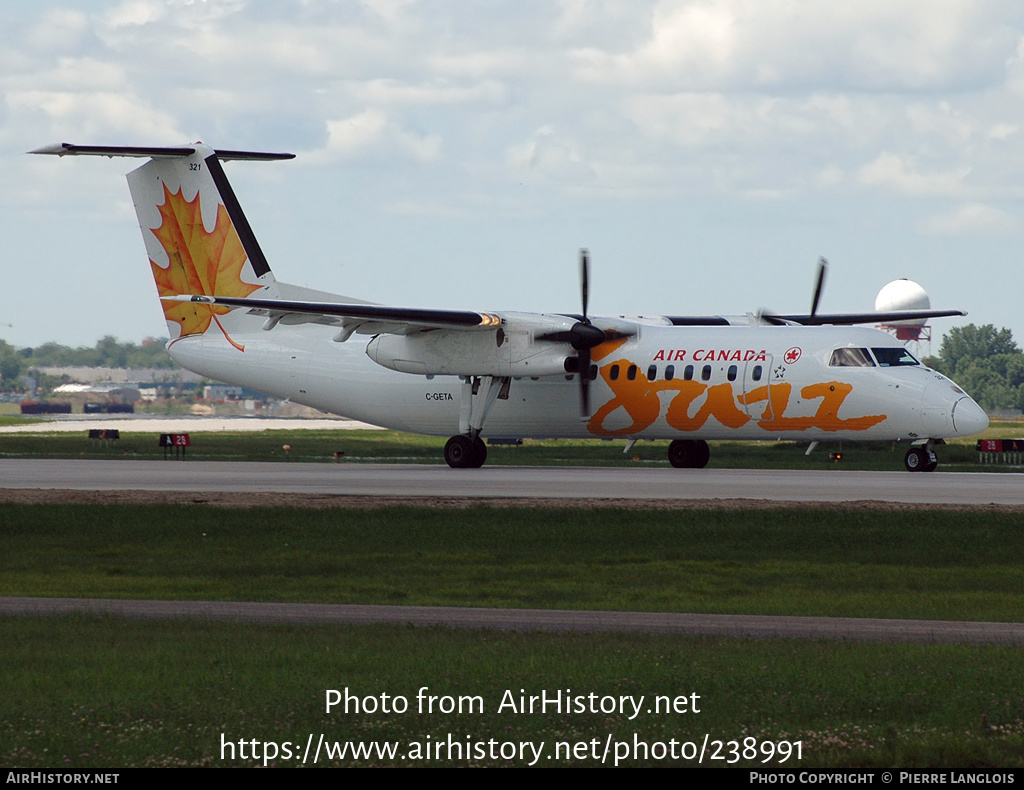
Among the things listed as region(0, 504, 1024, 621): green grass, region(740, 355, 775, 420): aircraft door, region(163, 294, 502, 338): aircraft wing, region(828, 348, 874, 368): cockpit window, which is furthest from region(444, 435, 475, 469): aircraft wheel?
region(0, 504, 1024, 621): green grass

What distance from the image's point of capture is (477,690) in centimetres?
1141

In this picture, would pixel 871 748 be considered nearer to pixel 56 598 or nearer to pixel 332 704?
pixel 332 704

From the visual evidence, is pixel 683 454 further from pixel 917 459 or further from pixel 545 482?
pixel 545 482

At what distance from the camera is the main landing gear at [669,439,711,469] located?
137ft

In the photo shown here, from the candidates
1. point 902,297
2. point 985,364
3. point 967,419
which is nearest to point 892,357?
point 967,419

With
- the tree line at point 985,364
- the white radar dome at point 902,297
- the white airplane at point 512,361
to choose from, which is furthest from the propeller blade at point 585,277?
the tree line at point 985,364

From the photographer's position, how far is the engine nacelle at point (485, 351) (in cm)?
3969

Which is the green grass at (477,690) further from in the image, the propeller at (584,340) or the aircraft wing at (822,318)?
the aircraft wing at (822,318)

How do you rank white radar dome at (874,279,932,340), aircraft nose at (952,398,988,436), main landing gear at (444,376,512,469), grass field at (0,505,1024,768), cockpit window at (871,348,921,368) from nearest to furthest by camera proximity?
grass field at (0,505,1024,768) → aircraft nose at (952,398,988,436) → cockpit window at (871,348,921,368) → main landing gear at (444,376,512,469) → white radar dome at (874,279,932,340)

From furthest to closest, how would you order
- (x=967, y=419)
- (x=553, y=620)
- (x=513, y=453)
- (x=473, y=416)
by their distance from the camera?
(x=513, y=453)
(x=473, y=416)
(x=967, y=419)
(x=553, y=620)

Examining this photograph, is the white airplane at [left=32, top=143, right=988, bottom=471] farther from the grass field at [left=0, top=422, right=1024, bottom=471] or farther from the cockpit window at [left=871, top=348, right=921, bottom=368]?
the grass field at [left=0, top=422, right=1024, bottom=471]

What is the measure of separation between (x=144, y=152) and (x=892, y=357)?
79.0 ft

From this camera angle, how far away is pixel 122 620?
50.4 ft

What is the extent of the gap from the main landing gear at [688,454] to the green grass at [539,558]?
49.1 ft
